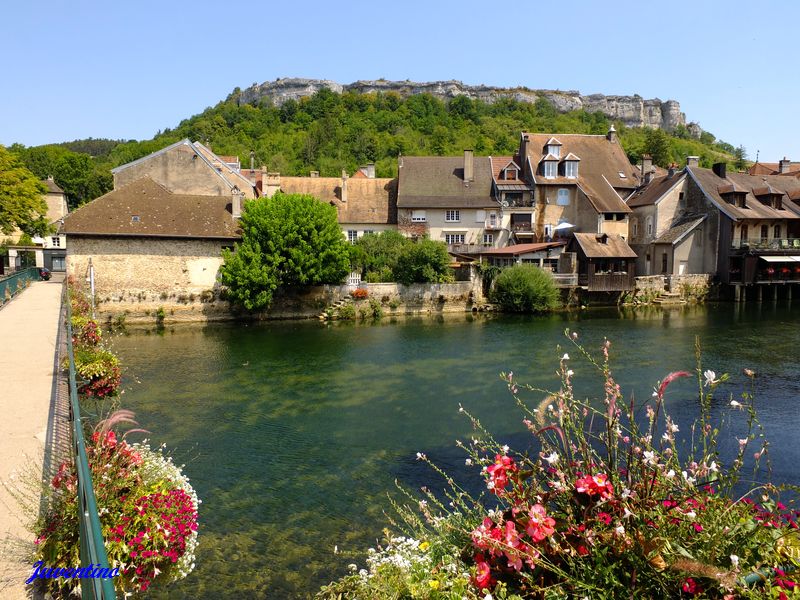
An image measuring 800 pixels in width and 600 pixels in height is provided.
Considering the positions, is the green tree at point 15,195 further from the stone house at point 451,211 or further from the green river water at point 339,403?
the stone house at point 451,211

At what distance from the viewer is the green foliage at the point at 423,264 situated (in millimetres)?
35406

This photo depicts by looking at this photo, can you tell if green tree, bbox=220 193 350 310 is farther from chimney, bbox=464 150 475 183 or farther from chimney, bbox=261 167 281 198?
chimney, bbox=464 150 475 183

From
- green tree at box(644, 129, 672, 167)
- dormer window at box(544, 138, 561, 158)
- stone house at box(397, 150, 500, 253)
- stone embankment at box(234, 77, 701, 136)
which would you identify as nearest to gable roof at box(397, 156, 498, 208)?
stone house at box(397, 150, 500, 253)

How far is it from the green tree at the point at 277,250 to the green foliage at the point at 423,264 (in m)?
5.03

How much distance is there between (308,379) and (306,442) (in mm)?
6435

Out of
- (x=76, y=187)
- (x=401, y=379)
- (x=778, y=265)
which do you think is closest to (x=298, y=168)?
(x=76, y=187)

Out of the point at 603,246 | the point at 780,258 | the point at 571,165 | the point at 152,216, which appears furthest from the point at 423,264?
the point at 780,258

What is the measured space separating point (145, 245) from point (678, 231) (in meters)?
36.1

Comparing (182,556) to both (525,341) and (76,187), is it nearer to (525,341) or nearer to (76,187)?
(525,341)

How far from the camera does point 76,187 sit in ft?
239

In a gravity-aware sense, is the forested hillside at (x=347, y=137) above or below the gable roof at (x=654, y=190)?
above

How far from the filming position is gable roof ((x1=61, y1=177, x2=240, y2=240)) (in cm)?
3259

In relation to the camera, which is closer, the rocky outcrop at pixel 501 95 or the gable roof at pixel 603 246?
the gable roof at pixel 603 246

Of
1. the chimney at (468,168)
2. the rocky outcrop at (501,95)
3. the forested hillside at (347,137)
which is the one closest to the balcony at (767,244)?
the chimney at (468,168)
